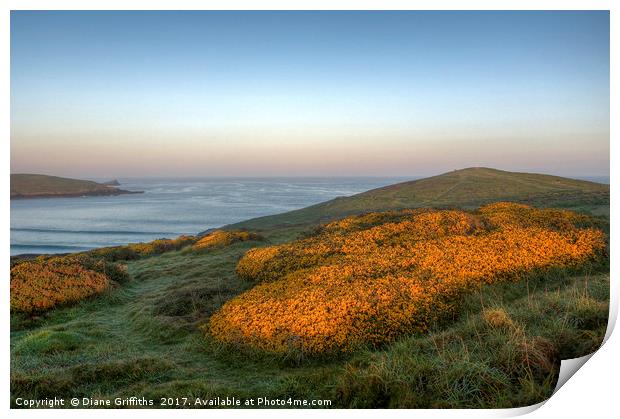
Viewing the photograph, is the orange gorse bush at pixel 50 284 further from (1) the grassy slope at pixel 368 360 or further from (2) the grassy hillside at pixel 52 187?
(2) the grassy hillside at pixel 52 187

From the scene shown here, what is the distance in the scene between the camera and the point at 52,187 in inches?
230

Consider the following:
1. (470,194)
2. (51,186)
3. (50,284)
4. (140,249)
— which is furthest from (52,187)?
(470,194)

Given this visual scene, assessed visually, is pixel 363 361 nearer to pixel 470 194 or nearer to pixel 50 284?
pixel 50 284

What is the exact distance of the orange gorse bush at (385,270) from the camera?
459 cm

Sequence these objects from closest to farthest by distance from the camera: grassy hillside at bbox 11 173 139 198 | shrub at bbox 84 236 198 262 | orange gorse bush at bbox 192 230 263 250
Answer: grassy hillside at bbox 11 173 139 198
shrub at bbox 84 236 198 262
orange gorse bush at bbox 192 230 263 250

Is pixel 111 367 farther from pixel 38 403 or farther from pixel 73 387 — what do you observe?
pixel 38 403

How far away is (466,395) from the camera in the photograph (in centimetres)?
376

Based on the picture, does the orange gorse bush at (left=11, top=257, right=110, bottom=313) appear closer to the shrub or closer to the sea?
the sea

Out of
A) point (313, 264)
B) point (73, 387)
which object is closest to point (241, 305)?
point (313, 264)

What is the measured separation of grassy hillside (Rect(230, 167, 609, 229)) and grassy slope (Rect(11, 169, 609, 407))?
4.85 feet

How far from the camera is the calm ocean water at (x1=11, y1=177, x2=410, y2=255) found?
5668mm

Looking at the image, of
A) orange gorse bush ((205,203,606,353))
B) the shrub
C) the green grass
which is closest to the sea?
orange gorse bush ((205,203,606,353))

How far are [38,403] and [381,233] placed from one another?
220 inches

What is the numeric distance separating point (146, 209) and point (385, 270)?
461cm
